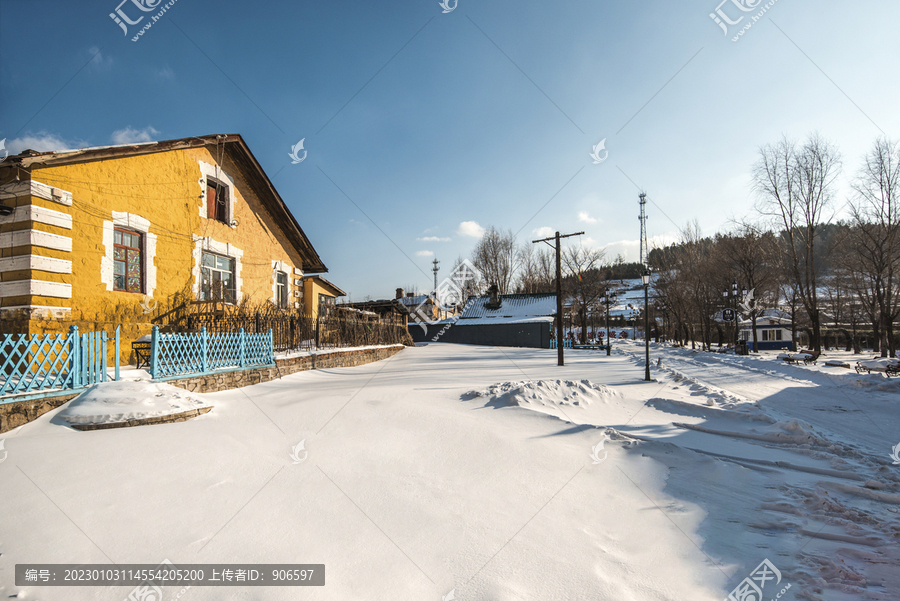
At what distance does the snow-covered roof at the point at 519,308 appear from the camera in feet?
137

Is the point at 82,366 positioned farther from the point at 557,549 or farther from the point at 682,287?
the point at 682,287

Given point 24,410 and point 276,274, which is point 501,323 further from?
point 24,410

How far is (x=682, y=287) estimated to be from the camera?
147 feet

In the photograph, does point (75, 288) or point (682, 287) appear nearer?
point (75, 288)

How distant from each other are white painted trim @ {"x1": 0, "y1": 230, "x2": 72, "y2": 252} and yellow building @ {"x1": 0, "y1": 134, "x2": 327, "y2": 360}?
22mm

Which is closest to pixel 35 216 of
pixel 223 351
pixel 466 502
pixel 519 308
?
pixel 223 351

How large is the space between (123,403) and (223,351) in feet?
11.8

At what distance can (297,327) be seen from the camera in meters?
14.8

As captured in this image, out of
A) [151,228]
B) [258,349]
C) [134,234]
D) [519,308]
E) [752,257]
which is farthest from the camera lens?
[519,308]

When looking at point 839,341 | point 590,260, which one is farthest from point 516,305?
point 839,341

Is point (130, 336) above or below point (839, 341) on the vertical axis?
above

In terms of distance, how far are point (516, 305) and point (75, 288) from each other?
124ft

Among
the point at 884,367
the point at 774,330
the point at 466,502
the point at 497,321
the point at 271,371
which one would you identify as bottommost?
the point at 774,330

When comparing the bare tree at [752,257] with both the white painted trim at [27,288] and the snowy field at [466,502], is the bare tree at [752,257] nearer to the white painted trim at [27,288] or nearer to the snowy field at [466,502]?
the snowy field at [466,502]
